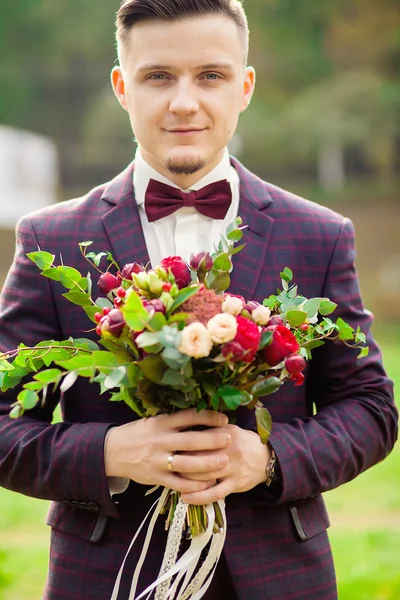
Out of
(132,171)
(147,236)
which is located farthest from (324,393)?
(132,171)

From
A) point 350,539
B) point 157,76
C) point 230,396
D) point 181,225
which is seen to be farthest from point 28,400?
point 350,539

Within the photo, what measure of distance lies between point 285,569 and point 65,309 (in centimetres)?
85

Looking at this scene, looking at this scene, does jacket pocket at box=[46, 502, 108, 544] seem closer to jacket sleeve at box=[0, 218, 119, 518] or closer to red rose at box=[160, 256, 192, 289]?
jacket sleeve at box=[0, 218, 119, 518]

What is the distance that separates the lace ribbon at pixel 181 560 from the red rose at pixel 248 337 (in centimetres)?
43

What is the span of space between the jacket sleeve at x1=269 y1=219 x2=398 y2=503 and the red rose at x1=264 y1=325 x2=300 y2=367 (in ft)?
1.08

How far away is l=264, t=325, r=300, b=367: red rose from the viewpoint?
71.6 inches

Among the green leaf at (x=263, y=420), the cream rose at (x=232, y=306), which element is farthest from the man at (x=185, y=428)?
the cream rose at (x=232, y=306)

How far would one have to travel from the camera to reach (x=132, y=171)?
8.05ft

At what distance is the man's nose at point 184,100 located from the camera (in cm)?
216

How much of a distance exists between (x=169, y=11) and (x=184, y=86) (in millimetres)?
193

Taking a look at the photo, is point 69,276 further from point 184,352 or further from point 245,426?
point 245,426

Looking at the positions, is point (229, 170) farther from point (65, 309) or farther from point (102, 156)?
point (102, 156)

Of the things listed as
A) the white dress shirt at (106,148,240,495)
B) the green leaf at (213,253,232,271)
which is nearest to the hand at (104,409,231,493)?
the green leaf at (213,253,232,271)

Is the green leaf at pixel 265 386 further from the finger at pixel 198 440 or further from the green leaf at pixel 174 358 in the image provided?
the green leaf at pixel 174 358
